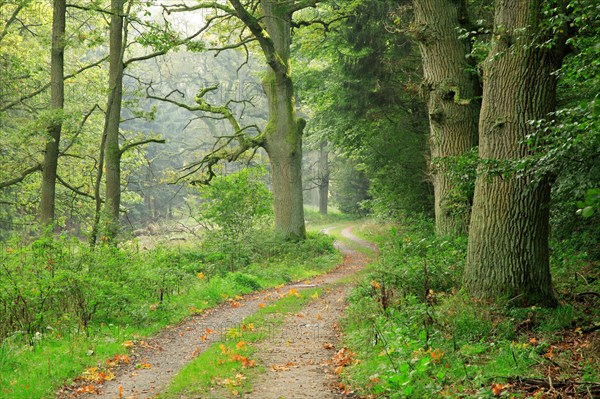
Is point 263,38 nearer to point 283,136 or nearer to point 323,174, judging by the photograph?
point 283,136

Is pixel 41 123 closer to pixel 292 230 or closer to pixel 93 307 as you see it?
pixel 93 307

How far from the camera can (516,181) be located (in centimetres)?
732

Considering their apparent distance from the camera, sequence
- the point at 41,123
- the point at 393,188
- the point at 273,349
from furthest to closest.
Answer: the point at 393,188 < the point at 41,123 < the point at 273,349

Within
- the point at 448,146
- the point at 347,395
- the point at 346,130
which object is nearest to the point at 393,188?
the point at 346,130

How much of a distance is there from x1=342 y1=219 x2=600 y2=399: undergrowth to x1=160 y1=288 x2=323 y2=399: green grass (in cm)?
132

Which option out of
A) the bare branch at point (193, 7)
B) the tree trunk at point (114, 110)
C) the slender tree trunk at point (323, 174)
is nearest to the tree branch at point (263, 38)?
the bare branch at point (193, 7)

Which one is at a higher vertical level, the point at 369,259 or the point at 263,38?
the point at 263,38

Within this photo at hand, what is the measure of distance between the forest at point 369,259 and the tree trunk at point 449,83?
4 centimetres

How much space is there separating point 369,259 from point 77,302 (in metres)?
13.0

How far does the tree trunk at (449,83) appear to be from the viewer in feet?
35.6

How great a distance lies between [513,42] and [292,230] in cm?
1381

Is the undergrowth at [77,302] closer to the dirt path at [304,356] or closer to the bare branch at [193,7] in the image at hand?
the dirt path at [304,356]

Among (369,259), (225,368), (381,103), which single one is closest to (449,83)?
(225,368)

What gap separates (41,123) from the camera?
13.5m
